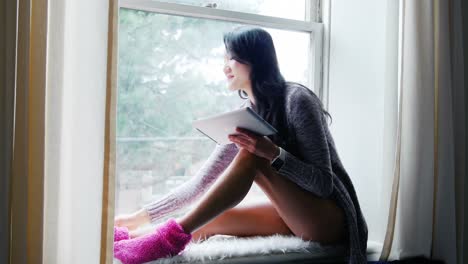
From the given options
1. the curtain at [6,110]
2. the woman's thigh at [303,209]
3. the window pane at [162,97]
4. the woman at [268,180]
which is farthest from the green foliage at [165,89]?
the curtain at [6,110]

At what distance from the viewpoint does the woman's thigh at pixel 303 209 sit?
1.67 m

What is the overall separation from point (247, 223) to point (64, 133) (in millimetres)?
809

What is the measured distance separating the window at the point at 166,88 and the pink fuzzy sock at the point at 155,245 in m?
0.32

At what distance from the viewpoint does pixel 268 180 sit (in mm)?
1672

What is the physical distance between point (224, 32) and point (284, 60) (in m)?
0.33

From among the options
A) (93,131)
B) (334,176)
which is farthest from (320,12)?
(93,131)

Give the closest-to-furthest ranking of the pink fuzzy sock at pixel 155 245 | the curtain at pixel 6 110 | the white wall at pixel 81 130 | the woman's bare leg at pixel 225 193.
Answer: the curtain at pixel 6 110, the white wall at pixel 81 130, the pink fuzzy sock at pixel 155 245, the woman's bare leg at pixel 225 193

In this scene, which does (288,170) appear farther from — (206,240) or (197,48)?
(197,48)

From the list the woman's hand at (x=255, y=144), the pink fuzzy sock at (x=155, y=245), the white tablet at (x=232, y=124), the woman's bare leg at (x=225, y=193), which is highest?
the white tablet at (x=232, y=124)

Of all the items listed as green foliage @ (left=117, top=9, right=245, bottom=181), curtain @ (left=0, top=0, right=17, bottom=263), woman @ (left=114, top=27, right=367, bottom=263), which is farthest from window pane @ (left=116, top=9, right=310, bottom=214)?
curtain @ (left=0, top=0, right=17, bottom=263)

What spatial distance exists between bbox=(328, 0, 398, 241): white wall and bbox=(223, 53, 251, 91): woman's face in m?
0.49

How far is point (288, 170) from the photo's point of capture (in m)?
1.63

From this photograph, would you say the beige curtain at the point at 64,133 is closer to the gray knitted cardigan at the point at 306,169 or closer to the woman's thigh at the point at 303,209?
the gray knitted cardigan at the point at 306,169

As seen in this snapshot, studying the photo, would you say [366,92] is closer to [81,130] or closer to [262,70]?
[262,70]
